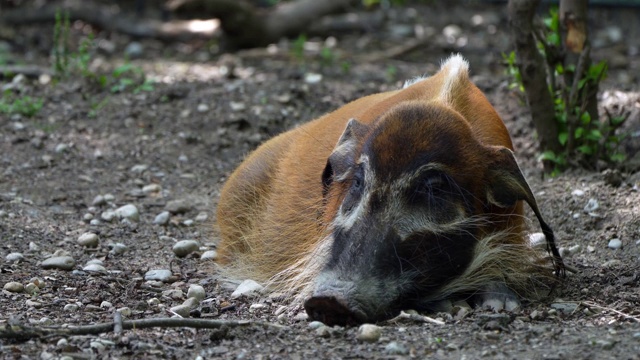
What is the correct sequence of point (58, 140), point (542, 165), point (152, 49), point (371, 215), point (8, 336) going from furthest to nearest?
1. point (152, 49)
2. point (58, 140)
3. point (542, 165)
4. point (371, 215)
5. point (8, 336)

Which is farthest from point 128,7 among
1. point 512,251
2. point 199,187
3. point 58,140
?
point 512,251

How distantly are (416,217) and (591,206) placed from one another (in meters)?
2.10

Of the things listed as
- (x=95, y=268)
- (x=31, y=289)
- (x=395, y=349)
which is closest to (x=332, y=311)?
(x=395, y=349)

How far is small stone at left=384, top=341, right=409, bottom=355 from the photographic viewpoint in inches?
151

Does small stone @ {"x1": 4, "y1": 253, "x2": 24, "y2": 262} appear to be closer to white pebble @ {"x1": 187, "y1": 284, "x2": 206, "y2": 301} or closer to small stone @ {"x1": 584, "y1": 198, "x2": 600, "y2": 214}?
white pebble @ {"x1": 187, "y1": 284, "x2": 206, "y2": 301}

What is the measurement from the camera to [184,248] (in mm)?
6152

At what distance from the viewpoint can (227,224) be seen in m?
6.43

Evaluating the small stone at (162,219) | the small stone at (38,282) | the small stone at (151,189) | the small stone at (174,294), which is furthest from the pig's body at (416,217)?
the small stone at (151,189)

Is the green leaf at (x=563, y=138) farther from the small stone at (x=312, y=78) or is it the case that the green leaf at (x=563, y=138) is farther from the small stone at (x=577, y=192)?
the small stone at (x=312, y=78)

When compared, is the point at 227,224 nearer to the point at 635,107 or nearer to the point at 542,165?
the point at 542,165

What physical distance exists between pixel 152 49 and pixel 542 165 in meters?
6.38

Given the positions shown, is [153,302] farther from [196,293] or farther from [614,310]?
[614,310]

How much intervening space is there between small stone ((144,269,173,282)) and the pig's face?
3.78ft

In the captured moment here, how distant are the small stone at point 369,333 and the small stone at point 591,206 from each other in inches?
105
